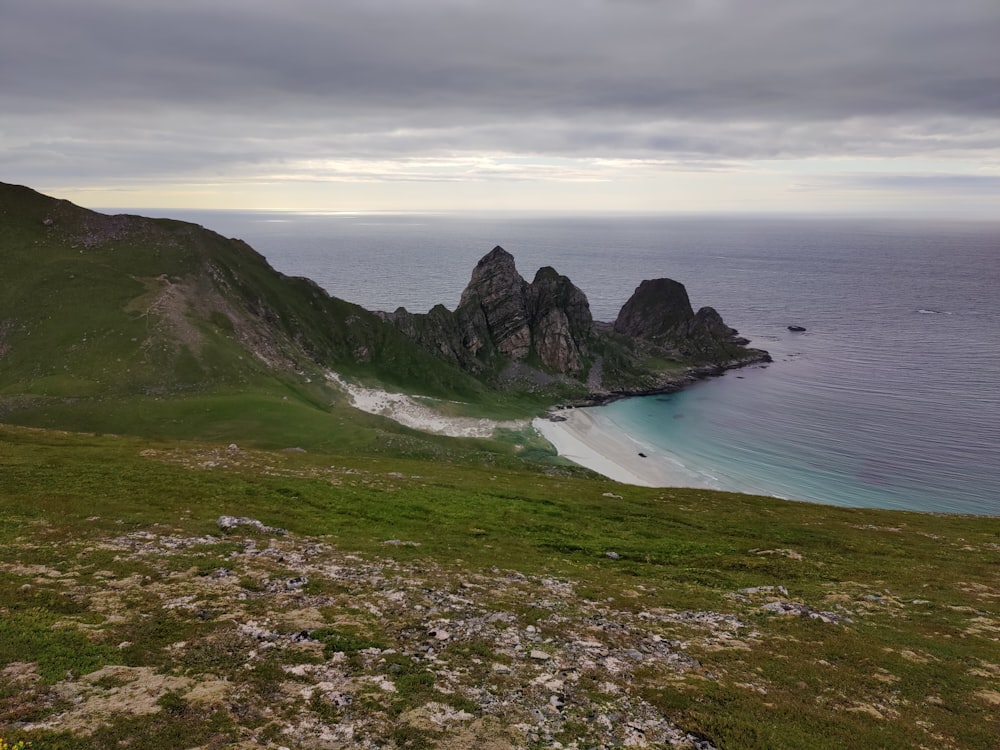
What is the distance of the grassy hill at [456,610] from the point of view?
16609 millimetres

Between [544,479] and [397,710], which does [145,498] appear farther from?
[544,479]

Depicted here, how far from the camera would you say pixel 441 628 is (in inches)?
907

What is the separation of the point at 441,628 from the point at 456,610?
211cm

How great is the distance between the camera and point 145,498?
39875mm

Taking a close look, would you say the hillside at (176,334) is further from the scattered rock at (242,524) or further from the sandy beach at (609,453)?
the scattered rock at (242,524)

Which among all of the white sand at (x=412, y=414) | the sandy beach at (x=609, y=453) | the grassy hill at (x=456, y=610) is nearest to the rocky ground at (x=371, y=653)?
the grassy hill at (x=456, y=610)

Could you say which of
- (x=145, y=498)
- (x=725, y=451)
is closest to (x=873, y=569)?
(x=145, y=498)

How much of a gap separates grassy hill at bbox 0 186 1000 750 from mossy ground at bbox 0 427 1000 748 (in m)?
0.13

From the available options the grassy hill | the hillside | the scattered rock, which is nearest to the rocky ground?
the grassy hill

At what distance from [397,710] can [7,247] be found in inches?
6420

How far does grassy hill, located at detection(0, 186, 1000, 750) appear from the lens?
16.6 m

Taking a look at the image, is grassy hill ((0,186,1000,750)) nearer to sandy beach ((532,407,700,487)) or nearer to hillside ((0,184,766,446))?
hillside ((0,184,766,446))

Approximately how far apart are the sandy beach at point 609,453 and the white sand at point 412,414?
42.2 ft

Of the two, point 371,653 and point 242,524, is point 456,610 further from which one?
point 242,524
